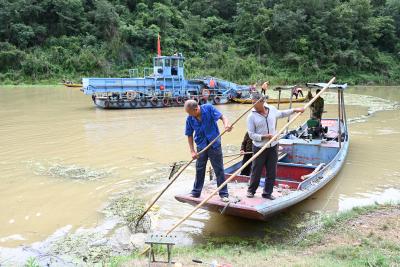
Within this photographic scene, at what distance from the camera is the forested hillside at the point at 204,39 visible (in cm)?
3797

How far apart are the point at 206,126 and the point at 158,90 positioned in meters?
15.8

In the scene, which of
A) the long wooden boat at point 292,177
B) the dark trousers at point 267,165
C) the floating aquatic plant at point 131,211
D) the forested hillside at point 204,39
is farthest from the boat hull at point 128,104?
the forested hillside at point 204,39

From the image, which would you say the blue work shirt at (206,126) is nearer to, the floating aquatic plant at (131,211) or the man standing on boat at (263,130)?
the man standing on boat at (263,130)

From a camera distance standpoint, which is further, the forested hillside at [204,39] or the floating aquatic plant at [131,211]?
the forested hillside at [204,39]

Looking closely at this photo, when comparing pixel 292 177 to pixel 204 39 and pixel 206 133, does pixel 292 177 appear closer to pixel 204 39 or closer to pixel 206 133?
pixel 206 133

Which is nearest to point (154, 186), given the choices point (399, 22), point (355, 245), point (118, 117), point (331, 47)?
point (355, 245)

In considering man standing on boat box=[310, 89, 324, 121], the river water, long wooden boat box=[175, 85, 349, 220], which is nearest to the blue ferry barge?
the river water

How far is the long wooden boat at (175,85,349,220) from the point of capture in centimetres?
527

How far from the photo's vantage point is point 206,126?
17.9 ft

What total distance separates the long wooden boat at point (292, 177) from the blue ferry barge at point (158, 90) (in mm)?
10364

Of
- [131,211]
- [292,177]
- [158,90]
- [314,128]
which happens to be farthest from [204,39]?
[131,211]

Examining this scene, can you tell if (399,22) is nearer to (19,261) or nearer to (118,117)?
(118,117)

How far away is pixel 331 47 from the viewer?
44594mm

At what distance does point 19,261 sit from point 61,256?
1.56 feet
